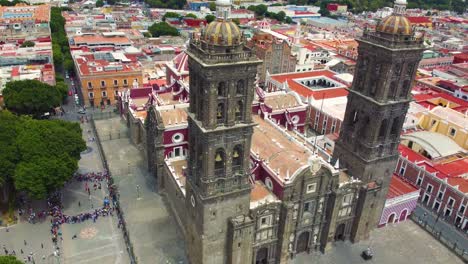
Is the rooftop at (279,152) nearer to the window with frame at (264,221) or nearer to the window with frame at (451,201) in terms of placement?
the window with frame at (264,221)

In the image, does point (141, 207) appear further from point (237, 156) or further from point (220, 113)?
point (220, 113)

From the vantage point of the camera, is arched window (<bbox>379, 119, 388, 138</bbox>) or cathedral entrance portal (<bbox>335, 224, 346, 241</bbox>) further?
cathedral entrance portal (<bbox>335, 224, 346, 241</bbox>)

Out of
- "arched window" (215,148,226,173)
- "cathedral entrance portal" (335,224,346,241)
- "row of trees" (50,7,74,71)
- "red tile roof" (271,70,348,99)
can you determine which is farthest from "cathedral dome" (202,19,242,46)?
"row of trees" (50,7,74,71)

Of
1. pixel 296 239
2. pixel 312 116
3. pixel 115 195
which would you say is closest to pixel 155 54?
pixel 312 116

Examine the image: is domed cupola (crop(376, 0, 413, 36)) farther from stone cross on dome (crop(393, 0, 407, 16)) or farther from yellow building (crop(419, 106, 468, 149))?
yellow building (crop(419, 106, 468, 149))

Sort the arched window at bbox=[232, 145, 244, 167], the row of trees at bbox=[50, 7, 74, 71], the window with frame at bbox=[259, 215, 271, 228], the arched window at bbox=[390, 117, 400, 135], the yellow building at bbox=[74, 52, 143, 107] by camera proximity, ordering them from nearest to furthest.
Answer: the arched window at bbox=[232, 145, 244, 167], the window with frame at bbox=[259, 215, 271, 228], the arched window at bbox=[390, 117, 400, 135], the yellow building at bbox=[74, 52, 143, 107], the row of trees at bbox=[50, 7, 74, 71]

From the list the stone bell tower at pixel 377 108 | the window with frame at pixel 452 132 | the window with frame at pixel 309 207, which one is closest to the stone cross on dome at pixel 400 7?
the stone bell tower at pixel 377 108
